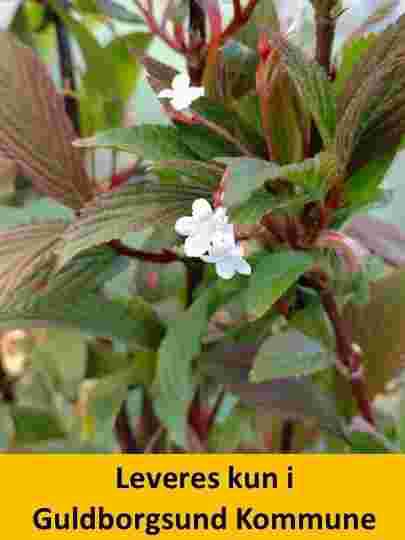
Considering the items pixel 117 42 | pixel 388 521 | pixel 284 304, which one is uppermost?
pixel 117 42

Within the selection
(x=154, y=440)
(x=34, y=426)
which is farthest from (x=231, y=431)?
(x=34, y=426)

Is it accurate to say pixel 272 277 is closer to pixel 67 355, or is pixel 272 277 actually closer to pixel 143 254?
pixel 143 254

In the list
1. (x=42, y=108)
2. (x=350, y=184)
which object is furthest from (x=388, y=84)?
(x=42, y=108)

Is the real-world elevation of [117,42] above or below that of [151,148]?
above

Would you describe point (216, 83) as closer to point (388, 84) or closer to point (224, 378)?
point (388, 84)

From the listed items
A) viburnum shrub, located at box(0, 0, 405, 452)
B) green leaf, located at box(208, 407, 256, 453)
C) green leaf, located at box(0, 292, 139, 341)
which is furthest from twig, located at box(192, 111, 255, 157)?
green leaf, located at box(208, 407, 256, 453)

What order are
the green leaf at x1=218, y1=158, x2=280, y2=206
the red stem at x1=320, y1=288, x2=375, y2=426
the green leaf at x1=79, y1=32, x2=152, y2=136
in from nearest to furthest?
the green leaf at x1=218, y1=158, x2=280, y2=206, the red stem at x1=320, y1=288, x2=375, y2=426, the green leaf at x1=79, y1=32, x2=152, y2=136

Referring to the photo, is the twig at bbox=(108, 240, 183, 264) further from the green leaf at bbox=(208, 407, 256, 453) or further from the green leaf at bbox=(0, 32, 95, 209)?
the green leaf at bbox=(208, 407, 256, 453)
